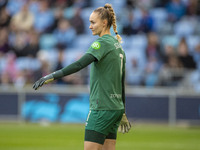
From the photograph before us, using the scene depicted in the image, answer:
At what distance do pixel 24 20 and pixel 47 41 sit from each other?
141cm

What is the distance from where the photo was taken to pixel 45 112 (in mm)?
16656

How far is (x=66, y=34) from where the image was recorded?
65.2ft

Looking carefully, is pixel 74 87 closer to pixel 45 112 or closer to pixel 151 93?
pixel 45 112

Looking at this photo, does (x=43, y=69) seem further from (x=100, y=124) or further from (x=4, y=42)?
(x=100, y=124)

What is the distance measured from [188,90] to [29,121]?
17.5 ft

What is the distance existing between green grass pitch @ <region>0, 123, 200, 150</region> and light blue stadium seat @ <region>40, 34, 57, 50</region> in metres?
4.63

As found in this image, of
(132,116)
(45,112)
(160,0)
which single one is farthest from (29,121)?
(160,0)

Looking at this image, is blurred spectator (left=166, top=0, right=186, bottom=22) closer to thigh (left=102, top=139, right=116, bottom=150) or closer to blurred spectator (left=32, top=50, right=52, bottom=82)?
blurred spectator (left=32, top=50, right=52, bottom=82)

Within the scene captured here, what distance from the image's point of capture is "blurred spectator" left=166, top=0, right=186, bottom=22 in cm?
2008

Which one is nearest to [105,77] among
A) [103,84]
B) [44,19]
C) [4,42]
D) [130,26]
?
[103,84]

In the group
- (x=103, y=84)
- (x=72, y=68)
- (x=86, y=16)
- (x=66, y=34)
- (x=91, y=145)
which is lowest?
(x=91, y=145)

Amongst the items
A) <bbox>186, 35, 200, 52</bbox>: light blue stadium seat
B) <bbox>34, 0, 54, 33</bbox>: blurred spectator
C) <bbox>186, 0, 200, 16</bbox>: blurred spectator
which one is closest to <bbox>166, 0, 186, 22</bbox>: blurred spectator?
<bbox>186, 0, 200, 16</bbox>: blurred spectator

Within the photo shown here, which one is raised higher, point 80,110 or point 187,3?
point 187,3

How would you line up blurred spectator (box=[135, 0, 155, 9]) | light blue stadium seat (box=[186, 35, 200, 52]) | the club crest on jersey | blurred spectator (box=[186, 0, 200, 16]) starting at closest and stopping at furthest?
1. the club crest on jersey
2. light blue stadium seat (box=[186, 35, 200, 52])
3. blurred spectator (box=[186, 0, 200, 16])
4. blurred spectator (box=[135, 0, 155, 9])
